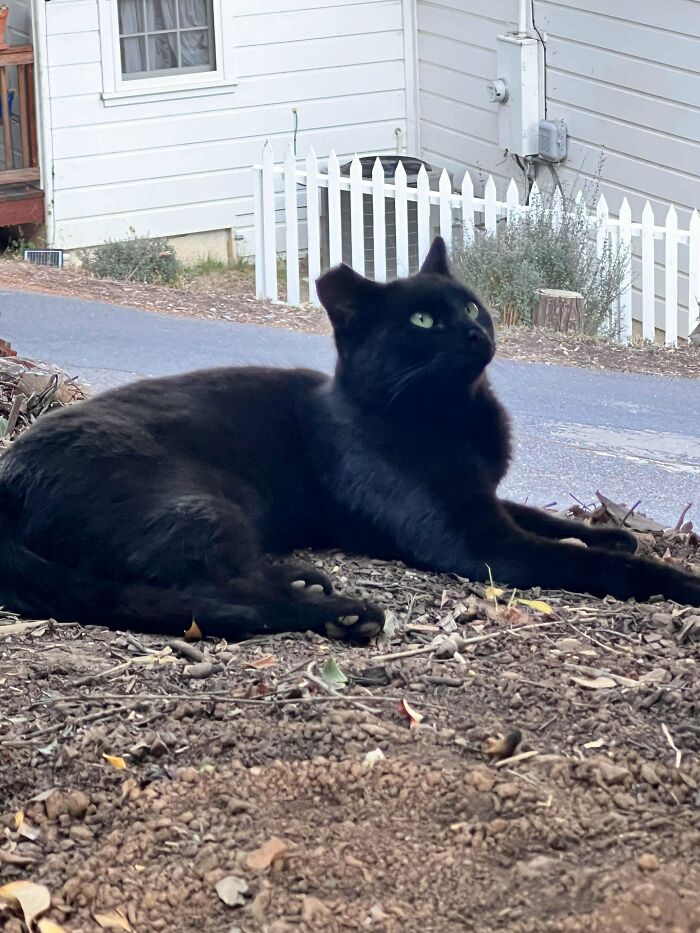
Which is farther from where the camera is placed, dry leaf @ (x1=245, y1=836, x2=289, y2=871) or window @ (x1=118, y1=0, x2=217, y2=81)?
window @ (x1=118, y1=0, x2=217, y2=81)

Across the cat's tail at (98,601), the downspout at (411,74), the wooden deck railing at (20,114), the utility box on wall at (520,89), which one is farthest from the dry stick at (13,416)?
the downspout at (411,74)

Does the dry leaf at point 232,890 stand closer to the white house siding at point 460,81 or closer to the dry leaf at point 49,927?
the dry leaf at point 49,927

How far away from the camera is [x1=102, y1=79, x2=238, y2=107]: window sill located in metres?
12.4

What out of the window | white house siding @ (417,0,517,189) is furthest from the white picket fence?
white house siding @ (417,0,517,189)

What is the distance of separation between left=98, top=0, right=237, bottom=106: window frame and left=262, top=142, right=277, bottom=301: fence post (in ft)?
5.27

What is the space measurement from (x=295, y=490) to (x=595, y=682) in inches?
56.0

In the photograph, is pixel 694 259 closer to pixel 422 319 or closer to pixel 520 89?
pixel 520 89

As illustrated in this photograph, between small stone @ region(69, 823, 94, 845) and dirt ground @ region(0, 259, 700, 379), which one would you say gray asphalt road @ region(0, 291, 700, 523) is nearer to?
dirt ground @ region(0, 259, 700, 379)

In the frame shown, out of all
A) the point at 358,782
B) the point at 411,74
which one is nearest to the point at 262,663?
the point at 358,782

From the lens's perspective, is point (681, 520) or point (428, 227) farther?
point (428, 227)

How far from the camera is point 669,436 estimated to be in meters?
5.88

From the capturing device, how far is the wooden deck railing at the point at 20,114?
11.9 metres

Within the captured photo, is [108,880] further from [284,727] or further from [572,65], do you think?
[572,65]

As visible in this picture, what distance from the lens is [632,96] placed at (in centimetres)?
1141
